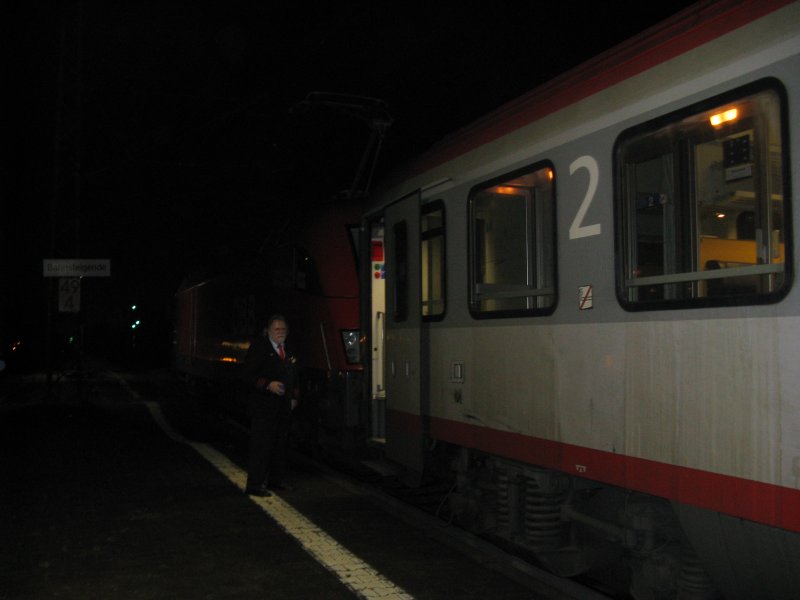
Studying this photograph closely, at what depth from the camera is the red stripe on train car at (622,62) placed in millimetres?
3883

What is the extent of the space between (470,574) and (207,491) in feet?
11.9

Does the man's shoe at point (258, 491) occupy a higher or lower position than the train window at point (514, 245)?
lower

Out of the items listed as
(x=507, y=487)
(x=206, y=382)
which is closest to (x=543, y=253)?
(x=507, y=487)

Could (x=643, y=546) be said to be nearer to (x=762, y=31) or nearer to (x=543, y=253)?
(x=543, y=253)

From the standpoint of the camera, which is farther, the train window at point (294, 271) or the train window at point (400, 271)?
the train window at point (294, 271)

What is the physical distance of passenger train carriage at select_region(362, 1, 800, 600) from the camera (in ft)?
11.8

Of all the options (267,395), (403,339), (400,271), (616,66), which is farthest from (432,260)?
(616,66)

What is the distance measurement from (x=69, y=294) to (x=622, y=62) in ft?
53.2

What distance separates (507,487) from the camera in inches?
237

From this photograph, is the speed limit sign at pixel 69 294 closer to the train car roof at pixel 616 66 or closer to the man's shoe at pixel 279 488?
the man's shoe at pixel 279 488

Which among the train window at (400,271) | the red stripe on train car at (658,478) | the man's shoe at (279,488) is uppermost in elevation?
the train window at (400,271)

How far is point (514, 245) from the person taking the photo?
5.62m

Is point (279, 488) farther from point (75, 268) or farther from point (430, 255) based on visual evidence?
point (75, 268)

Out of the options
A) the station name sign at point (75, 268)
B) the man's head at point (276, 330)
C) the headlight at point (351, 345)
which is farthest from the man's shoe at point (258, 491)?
the station name sign at point (75, 268)
